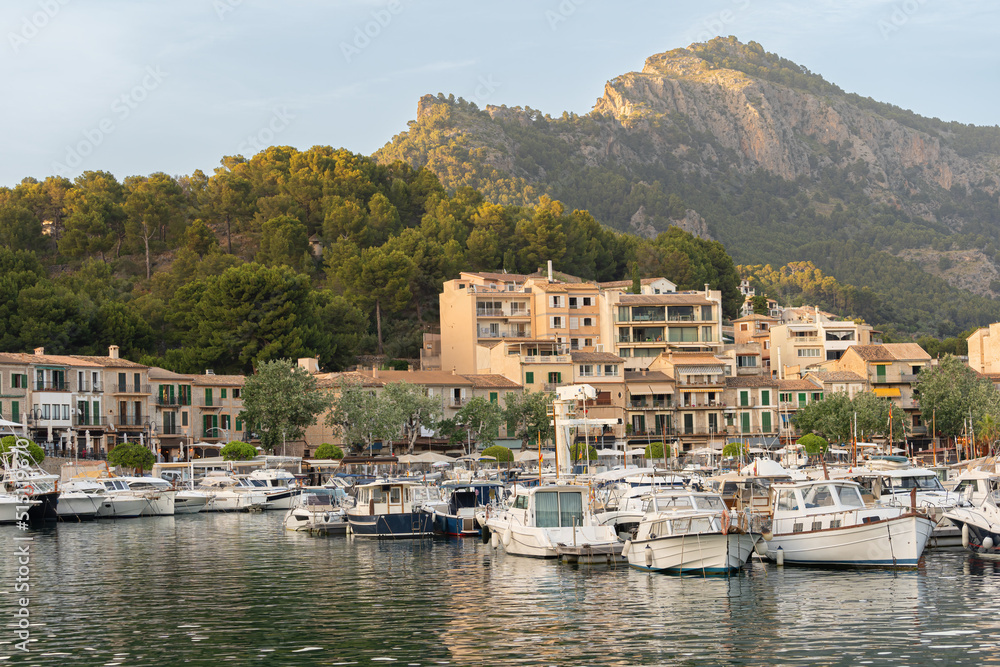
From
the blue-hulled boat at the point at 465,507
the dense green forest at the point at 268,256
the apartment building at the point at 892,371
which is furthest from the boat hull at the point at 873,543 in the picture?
the apartment building at the point at 892,371

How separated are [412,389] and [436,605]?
181 feet

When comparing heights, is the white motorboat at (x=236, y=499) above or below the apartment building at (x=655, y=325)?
below

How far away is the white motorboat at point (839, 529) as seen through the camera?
32.3 meters

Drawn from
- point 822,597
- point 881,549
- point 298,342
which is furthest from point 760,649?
point 298,342

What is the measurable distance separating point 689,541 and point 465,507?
59.6ft

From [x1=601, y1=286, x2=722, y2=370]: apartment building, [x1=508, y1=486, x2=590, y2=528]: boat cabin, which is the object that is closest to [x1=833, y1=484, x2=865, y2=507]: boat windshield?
[x1=508, y1=486, x2=590, y2=528]: boat cabin

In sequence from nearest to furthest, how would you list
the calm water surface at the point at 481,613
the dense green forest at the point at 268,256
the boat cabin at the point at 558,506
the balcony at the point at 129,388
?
the calm water surface at the point at 481,613 → the boat cabin at the point at 558,506 → the balcony at the point at 129,388 → the dense green forest at the point at 268,256

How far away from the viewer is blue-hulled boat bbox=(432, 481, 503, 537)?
→ 156 feet

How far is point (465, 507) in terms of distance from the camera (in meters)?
48.5

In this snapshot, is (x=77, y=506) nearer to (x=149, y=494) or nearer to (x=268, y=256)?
(x=149, y=494)

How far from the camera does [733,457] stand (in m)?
79.7

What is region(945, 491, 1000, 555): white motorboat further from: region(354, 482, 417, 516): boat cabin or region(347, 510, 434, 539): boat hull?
region(354, 482, 417, 516): boat cabin

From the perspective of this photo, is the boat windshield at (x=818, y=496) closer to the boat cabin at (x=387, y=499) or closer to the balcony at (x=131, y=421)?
the boat cabin at (x=387, y=499)

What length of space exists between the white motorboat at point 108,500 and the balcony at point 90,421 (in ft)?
58.6
